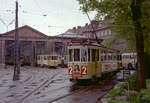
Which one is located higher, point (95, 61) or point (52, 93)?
point (95, 61)

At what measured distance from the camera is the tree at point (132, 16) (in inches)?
385

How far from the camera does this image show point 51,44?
193 feet

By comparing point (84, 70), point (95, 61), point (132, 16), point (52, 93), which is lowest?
point (52, 93)

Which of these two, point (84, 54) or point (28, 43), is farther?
point (28, 43)

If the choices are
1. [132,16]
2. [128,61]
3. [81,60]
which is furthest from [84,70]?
[128,61]

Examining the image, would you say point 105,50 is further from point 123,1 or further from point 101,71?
point 123,1

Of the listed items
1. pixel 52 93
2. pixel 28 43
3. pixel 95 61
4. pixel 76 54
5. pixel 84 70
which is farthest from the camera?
pixel 28 43

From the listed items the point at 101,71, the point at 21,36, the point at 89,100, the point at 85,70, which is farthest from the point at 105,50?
the point at 21,36

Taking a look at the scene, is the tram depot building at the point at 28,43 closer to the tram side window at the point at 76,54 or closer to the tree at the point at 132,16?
the tram side window at the point at 76,54

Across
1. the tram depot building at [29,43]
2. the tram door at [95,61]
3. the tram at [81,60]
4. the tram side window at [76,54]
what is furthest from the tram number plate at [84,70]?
the tram depot building at [29,43]

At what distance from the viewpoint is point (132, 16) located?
1009cm

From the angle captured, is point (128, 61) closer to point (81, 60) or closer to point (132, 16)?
point (81, 60)

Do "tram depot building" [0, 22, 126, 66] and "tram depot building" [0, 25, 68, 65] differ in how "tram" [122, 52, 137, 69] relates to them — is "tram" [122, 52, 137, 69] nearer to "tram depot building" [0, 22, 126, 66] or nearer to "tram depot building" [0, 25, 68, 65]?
"tram depot building" [0, 22, 126, 66]

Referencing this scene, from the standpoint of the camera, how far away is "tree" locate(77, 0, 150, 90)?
979 cm
